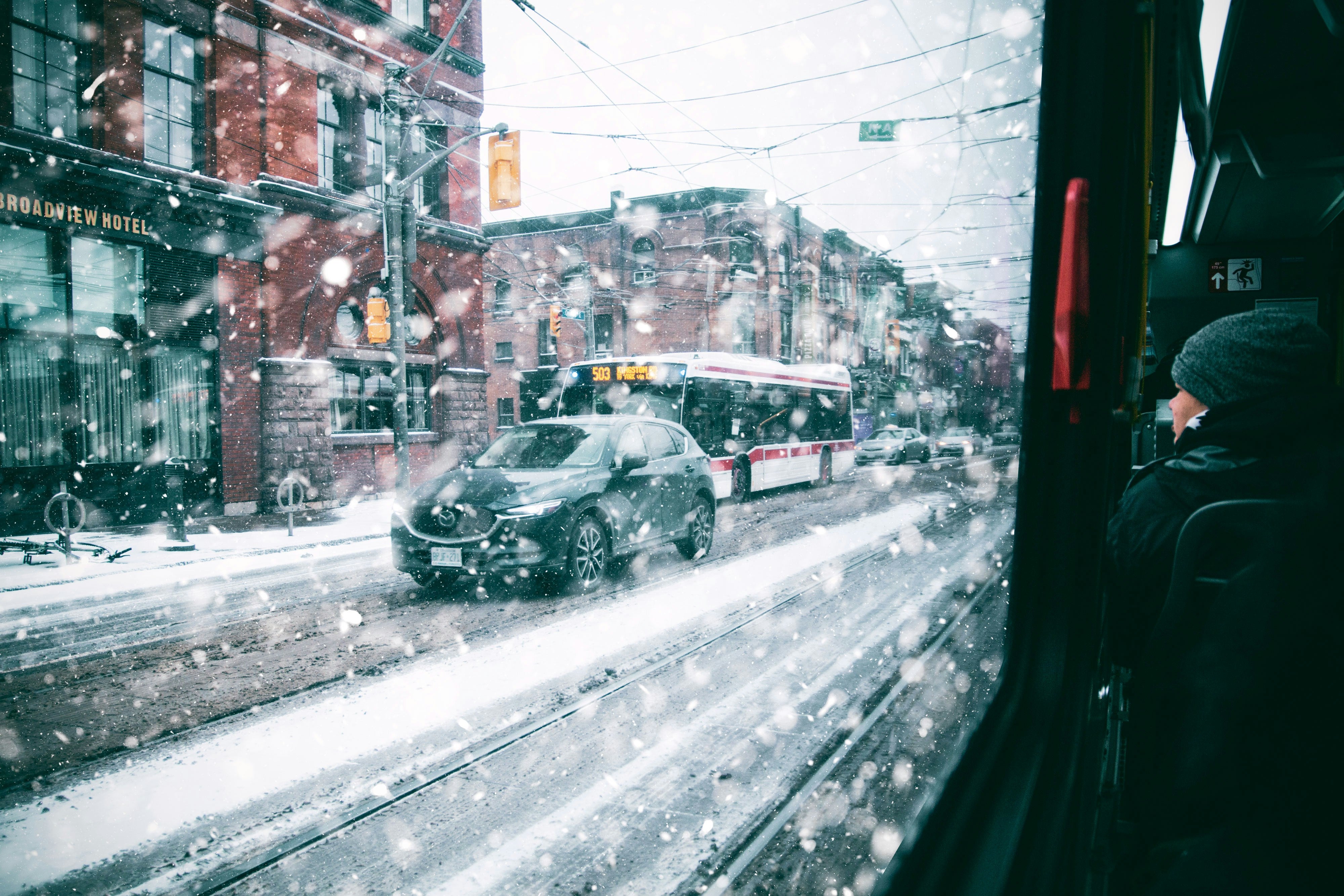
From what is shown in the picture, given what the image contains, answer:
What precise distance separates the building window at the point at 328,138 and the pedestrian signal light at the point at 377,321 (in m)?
3.52

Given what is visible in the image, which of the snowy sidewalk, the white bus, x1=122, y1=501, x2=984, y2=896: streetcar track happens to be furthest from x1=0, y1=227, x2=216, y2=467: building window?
x1=122, y1=501, x2=984, y2=896: streetcar track

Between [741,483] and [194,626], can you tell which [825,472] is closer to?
[741,483]

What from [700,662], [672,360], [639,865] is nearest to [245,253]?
[672,360]

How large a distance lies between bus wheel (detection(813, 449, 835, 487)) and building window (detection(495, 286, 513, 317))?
1833 cm

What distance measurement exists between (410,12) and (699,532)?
13366 millimetres

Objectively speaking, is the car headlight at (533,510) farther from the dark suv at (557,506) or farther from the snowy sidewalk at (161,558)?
the snowy sidewalk at (161,558)

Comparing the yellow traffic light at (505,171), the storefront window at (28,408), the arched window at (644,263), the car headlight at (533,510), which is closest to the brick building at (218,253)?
the storefront window at (28,408)

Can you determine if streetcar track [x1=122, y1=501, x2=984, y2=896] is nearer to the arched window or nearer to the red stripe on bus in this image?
the red stripe on bus

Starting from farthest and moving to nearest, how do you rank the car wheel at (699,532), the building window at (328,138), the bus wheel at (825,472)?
the bus wheel at (825,472), the building window at (328,138), the car wheel at (699,532)

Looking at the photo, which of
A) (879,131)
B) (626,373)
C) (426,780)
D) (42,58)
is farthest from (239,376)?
(879,131)

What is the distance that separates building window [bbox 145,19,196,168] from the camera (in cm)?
1076

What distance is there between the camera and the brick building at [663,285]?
2292cm

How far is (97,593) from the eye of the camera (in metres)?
7.05

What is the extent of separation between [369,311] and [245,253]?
2599 millimetres
